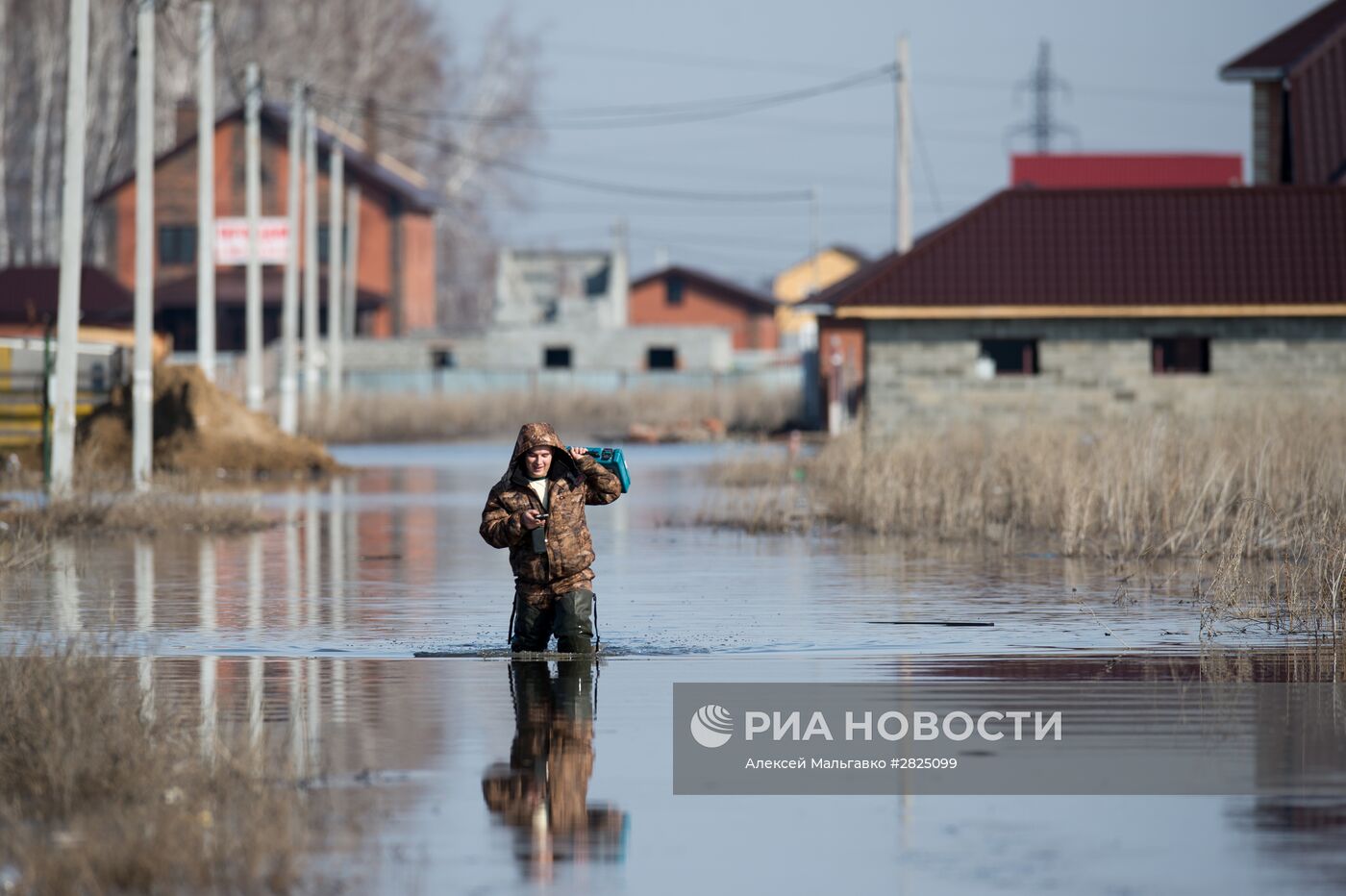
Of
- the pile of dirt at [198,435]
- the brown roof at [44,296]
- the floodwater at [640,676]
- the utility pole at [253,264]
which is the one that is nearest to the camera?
the floodwater at [640,676]

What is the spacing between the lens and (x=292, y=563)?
22312 mm

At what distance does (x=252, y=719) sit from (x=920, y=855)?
4.07 metres

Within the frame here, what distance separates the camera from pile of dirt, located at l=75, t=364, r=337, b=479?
37.6 metres

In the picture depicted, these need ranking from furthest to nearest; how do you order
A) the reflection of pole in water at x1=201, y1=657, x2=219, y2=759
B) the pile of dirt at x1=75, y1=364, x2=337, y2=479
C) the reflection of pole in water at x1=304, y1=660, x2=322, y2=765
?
the pile of dirt at x1=75, y1=364, x2=337, y2=479
the reflection of pole in water at x1=304, y1=660, x2=322, y2=765
the reflection of pole in water at x1=201, y1=657, x2=219, y2=759

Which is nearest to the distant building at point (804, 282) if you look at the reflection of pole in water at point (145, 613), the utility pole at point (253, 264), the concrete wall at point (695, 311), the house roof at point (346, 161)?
the concrete wall at point (695, 311)

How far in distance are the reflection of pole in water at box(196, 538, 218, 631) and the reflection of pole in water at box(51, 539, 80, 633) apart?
Answer: 2.95ft

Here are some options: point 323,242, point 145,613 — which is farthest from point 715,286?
point 145,613

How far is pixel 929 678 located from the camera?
12883 millimetres

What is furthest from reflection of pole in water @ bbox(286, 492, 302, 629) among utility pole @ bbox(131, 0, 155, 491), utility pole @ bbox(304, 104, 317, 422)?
utility pole @ bbox(304, 104, 317, 422)

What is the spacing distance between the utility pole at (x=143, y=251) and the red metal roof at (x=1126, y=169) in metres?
44.2

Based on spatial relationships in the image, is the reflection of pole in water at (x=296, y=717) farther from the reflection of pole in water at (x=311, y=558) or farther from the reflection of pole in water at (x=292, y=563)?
the reflection of pole in water at (x=311, y=558)

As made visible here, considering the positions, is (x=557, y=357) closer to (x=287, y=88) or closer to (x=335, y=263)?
(x=287, y=88)

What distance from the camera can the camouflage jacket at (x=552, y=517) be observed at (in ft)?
44.9

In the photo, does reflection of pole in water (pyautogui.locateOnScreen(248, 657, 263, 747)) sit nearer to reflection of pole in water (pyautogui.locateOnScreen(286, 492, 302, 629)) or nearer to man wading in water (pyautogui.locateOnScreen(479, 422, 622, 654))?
man wading in water (pyautogui.locateOnScreen(479, 422, 622, 654))
